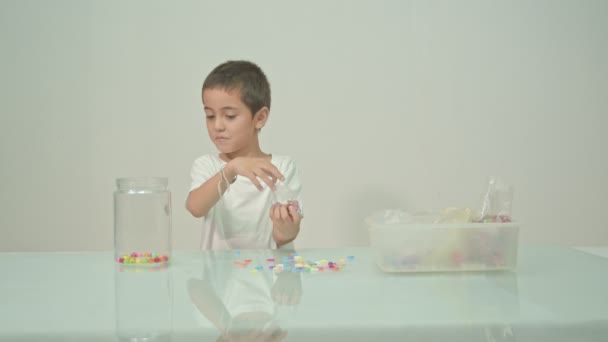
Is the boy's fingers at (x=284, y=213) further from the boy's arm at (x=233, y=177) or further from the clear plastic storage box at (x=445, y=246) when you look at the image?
the clear plastic storage box at (x=445, y=246)

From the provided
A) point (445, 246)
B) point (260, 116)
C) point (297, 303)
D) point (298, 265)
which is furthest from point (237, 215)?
point (297, 303)

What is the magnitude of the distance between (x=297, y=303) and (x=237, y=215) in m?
0.97

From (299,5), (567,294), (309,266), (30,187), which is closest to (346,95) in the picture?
(299,5)

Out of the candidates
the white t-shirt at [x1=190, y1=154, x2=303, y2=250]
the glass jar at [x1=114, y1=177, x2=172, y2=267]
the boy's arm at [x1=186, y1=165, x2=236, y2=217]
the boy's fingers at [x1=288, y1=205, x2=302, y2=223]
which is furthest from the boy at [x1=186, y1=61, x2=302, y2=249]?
the glass jar at [x1=114, y1=177, x2=172, y2=267]

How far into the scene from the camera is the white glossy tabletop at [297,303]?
0.62m

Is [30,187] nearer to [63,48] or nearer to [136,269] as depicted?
[63,48]

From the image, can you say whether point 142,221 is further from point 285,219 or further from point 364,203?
point 364,203

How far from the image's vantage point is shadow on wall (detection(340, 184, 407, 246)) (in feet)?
8.26

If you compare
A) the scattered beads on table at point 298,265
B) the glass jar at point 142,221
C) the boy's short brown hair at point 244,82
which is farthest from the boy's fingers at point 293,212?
the boy's short brown hair at point 244,82

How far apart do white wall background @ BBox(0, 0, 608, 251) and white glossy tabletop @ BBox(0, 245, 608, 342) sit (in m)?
1.45

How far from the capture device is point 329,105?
97.7 inches

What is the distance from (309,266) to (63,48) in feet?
6.00

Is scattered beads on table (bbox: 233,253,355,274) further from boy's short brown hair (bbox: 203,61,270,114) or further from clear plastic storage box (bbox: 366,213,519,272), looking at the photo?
boy's short brown hair (bbox: 203,61,270,114)

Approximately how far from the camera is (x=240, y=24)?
2.44 meters
